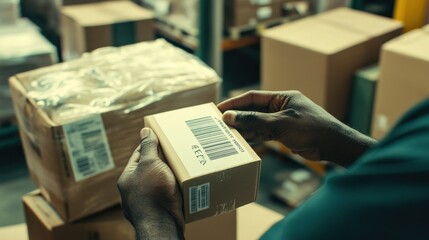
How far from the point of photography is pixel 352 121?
3.24 m

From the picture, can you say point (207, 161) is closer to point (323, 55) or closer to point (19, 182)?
point (323, 55)

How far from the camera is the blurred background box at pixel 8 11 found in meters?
3.46

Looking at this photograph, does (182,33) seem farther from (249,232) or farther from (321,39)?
(249,232)

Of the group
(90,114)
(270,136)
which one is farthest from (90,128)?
(270,136)

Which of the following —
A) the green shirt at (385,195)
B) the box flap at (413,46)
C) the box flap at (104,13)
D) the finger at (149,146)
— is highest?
the green shirt at (385,195)

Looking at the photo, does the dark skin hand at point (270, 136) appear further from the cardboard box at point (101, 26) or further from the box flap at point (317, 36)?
the cardboard box at point (101, 26)

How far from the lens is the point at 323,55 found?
9.58 ft

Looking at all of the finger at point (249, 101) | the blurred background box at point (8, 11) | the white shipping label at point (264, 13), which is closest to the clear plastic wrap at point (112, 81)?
the finger at point (249, 101)

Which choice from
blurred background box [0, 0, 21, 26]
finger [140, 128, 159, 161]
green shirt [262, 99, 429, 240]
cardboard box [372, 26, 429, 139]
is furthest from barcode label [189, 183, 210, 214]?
blurred background box [0, 0, 21, 26]

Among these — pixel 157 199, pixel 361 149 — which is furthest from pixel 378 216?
pixel 361 149

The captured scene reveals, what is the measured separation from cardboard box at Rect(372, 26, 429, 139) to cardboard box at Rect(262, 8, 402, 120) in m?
0.23

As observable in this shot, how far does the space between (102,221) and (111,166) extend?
0.18m

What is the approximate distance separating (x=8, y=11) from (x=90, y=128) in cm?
213

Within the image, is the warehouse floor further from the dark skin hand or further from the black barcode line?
the black barcode line
